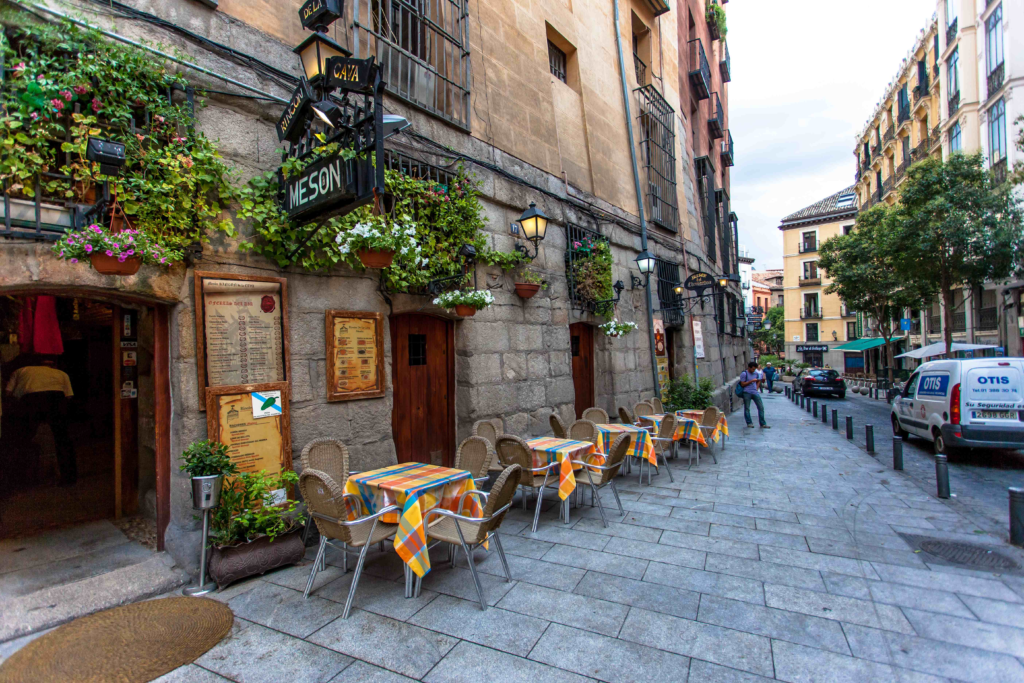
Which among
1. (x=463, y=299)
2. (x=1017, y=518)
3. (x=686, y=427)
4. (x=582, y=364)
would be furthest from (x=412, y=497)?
(x=582, y=364)

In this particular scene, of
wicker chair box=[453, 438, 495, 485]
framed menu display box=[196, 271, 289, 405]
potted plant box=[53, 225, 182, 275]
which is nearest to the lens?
potted plant box=[53, 225, 182, 275]

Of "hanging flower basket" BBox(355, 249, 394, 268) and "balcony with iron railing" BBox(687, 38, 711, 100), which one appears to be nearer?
"hanging flower basket" BBox(355, 249, 394, 268)

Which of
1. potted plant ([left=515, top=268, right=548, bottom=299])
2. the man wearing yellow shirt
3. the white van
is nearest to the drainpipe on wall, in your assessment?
potted plant ([left=515, top=268, right=548, bottom=299])

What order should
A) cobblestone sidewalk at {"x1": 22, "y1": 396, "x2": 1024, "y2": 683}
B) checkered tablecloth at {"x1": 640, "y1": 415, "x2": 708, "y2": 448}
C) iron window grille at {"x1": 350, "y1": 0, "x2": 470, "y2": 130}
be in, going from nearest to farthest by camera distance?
cobblestone sidewalk at {"x1": 22, "y1": 396, "x2": 1024, "y2": 683}
iron window grille at {"x1": 350, "y1": 0, "x2": 470, "y2": 130}
checkered tablecloth at {"x1": 640, "y1": 415, "x2": 708, "y2": 448}

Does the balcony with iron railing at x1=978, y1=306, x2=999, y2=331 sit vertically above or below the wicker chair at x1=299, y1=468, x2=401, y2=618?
above

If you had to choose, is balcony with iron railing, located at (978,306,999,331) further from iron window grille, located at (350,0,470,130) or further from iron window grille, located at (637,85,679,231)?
iron window grille, located at (350,0,470,130)

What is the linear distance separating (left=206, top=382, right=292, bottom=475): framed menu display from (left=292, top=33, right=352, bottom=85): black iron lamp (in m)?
2.60

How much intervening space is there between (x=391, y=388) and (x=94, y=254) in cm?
274

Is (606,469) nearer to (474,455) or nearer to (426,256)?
(474,455)

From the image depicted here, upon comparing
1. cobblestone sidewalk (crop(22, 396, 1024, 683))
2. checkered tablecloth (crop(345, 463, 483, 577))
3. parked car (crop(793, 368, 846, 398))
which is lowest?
parked car (crop(793, 368, 846, 398))

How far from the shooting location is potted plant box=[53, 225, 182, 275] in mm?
3152

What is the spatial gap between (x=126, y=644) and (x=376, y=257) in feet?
10.5

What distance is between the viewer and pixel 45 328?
14.7 ft

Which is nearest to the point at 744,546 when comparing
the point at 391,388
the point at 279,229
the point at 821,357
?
the point at 391,388
